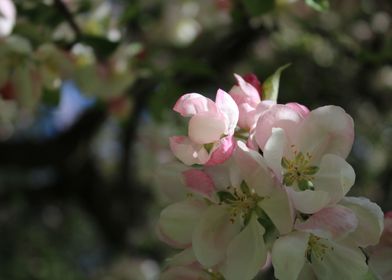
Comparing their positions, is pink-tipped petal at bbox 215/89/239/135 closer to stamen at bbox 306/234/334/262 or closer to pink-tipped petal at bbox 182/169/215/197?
pink-tipped petal at bbox 182/169/215/197

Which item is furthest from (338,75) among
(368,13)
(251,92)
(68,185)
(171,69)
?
(68,185)

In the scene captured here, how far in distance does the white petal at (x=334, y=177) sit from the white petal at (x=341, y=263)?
0.06m

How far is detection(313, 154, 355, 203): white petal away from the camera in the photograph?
89 cm

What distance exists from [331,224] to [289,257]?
63mm

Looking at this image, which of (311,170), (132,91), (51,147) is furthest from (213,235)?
(51,147)

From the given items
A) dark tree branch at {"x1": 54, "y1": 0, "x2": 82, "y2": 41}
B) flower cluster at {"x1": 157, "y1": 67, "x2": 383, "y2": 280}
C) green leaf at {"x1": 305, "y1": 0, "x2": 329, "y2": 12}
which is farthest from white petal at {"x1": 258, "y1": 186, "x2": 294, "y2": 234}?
dark tree branch at {"x1": 54, "y1": 0, "x2": 82, "y2": 41}

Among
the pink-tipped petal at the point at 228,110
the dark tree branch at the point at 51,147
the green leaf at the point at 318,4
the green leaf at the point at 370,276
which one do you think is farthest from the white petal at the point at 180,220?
the dark tree branch at the point at 51,147

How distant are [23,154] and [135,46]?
5.93ft

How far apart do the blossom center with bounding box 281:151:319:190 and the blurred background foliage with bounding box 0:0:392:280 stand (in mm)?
138

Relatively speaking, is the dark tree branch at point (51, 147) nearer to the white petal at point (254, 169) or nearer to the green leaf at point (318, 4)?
the green leaf at point (318, 4)

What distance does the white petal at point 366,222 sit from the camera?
894mm

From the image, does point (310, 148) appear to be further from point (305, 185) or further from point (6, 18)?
point (6, 18)

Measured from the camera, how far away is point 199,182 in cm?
92

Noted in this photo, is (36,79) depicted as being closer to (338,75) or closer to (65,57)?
(65,57)
